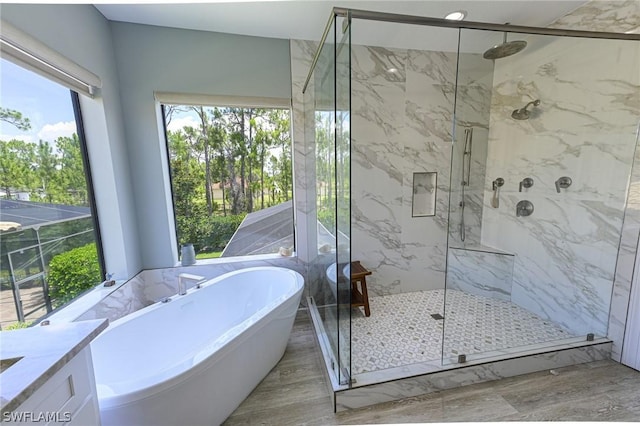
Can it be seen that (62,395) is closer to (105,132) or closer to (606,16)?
(105,132)

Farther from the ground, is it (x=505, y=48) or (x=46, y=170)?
(x=505, y=48)

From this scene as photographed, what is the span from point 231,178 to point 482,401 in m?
2.64

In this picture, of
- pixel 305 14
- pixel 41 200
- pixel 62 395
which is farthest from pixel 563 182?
pixel 41 200

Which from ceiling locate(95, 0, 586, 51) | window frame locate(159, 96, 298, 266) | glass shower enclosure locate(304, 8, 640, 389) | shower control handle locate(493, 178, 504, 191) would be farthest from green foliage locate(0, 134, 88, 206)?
shower control handle locate(493, 178, 504, 191)

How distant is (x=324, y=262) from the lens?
222 centimetres

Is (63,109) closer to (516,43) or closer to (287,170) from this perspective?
(287,170)

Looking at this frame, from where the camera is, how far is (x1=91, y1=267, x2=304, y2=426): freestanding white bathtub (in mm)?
1162

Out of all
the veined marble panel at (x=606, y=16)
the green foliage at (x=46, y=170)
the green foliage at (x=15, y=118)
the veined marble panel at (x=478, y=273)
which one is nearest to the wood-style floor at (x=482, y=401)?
the veined marble panel at (x=478, y=273)

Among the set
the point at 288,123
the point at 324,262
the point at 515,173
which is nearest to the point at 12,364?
the point at 324,262

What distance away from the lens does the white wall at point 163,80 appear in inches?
84.5

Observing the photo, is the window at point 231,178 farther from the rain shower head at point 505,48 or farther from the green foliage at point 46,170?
the rain shower head at point 505,48

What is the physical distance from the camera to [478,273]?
2850mm

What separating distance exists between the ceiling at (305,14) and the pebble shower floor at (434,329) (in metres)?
2.44

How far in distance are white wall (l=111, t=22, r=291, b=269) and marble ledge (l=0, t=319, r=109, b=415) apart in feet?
5.00
